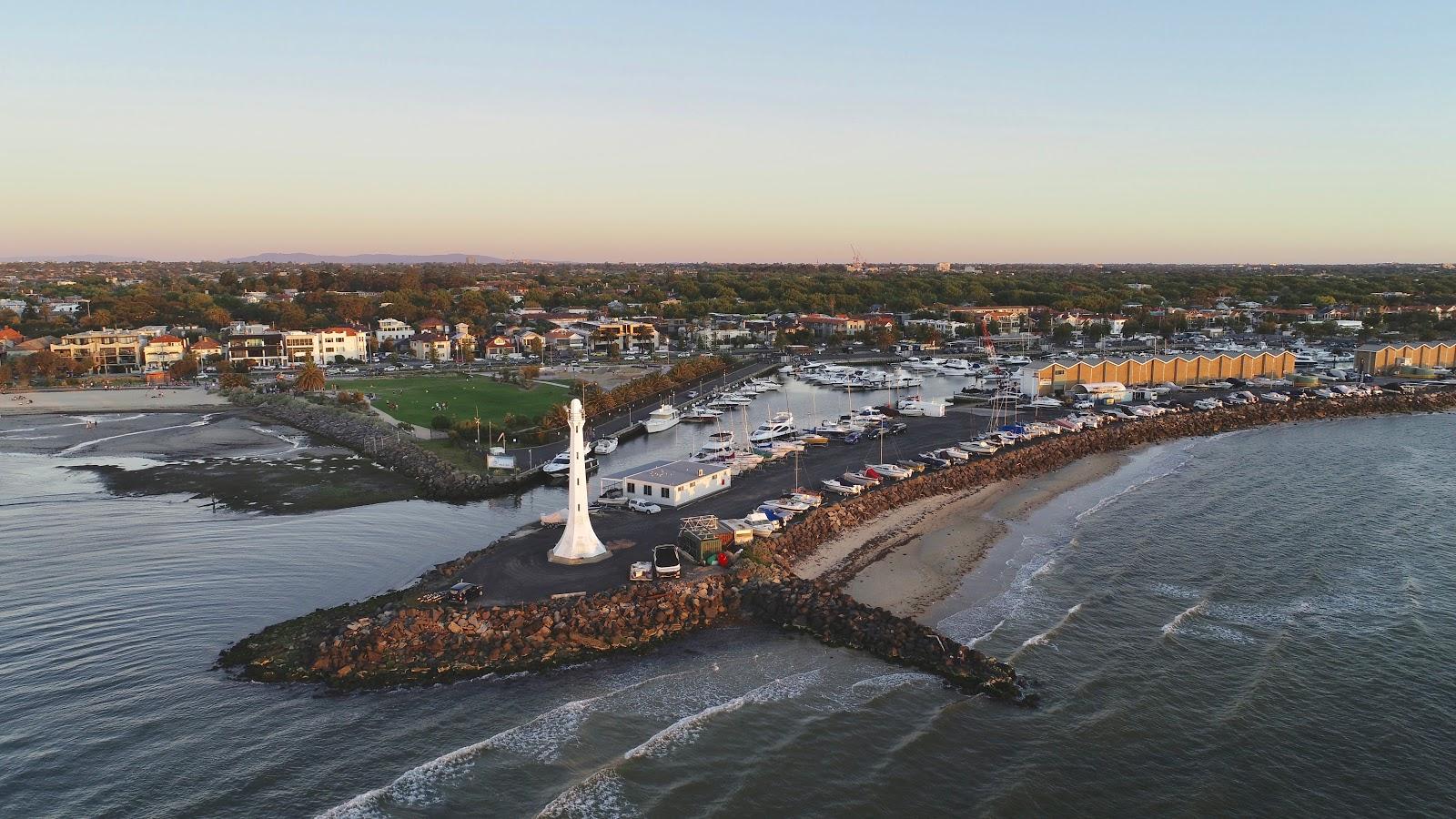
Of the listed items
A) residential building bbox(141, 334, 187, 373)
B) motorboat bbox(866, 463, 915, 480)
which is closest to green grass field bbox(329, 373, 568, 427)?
residential building bbox(141, 334, 187, 373)

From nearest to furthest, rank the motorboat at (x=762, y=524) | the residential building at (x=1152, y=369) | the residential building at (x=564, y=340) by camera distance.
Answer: the motorboat at (x=762, y=524) → the residential building at (x=1152, y=369) → the residential building at (x=564, y=340)

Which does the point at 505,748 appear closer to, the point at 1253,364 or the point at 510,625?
the point at 510,625

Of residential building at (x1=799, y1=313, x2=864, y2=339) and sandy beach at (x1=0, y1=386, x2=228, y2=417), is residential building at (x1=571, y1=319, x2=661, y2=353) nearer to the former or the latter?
residential building at (x1=799, y1=313, x2=864, y2=339)

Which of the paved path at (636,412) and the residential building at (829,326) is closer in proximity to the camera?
the paved path at (636,412)

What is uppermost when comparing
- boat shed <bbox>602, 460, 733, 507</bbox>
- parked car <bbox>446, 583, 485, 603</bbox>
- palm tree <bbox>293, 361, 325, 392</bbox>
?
palm tree <bbox>293, 361, 325, 392</bbox>

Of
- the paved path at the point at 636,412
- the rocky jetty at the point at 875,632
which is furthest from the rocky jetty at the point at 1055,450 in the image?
the paved path at the point at 636,412

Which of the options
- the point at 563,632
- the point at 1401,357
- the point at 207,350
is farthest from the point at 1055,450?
the point at 207,350

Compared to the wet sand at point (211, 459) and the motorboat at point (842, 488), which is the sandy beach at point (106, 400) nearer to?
the wet sand at point (211, 459)
